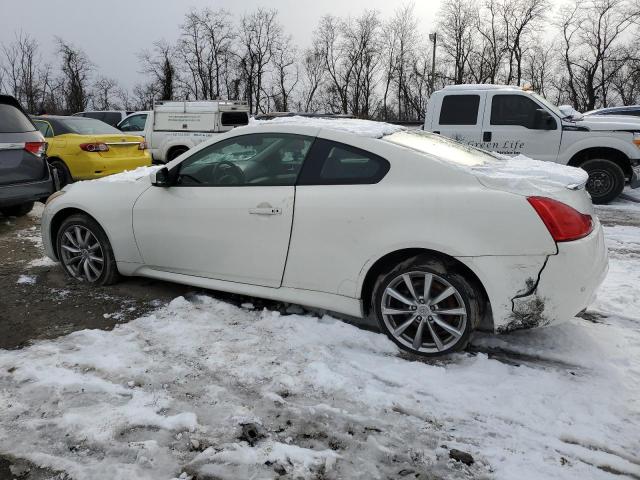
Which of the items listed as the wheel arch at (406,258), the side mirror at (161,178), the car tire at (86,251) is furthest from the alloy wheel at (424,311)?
the car tire at (86,251)

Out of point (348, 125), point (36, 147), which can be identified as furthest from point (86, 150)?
point (348, 125)

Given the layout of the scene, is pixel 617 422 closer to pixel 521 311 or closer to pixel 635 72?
pixel 521 311

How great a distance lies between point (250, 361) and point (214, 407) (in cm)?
52

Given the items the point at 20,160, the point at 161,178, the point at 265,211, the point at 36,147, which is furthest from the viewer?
the point at 36,147

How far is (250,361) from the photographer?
3.28 meters

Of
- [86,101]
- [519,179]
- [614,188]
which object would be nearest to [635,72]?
[614,188]

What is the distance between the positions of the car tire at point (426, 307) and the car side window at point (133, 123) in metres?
14.3

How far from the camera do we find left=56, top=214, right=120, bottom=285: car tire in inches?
178

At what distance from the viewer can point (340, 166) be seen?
11.8 feet

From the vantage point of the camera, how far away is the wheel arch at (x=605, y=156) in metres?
9.04

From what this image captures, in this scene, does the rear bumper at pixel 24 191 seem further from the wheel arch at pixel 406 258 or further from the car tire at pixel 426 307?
the car tire at pixel 426 307

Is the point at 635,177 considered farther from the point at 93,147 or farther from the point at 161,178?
the point at 93,147

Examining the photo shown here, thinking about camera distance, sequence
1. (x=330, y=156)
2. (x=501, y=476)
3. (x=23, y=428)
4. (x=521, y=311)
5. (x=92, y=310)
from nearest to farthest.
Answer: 1. (x=501, y=476)
2. (x=23, y=428)
3. (x=521, y=311)
4. (x=330, y=156)
5. (x=92, y=310)

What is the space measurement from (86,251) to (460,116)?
703 cm
